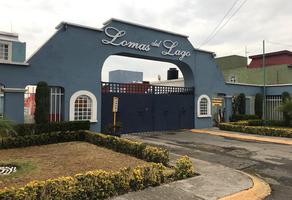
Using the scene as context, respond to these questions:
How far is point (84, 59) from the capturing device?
16016 mm

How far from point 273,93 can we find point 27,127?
68.4 ft

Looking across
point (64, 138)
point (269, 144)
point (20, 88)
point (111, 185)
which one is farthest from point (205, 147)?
point (20, 88)

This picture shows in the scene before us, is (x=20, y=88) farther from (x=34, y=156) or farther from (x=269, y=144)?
(x=269, y=144)

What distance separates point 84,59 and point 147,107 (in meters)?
5.37

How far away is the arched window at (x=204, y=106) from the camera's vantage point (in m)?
22.0

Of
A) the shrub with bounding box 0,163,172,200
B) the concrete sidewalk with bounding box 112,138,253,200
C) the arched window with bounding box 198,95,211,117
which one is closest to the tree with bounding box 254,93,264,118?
the arched window with bounding box 198,95,211,117

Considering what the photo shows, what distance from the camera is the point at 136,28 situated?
714 inches

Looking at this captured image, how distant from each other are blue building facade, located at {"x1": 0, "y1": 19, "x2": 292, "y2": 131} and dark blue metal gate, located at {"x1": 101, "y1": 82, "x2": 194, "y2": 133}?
0.67m

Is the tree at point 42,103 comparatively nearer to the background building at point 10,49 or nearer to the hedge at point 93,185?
the background building at point 10,49

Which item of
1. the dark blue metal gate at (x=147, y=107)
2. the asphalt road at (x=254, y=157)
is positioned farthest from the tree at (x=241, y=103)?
the asphalt road at (x=254, y=157)

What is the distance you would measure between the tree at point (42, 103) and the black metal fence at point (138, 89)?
376 cm

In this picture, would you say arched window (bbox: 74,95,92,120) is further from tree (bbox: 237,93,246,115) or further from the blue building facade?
tree (bbox: 237,93,246,115)

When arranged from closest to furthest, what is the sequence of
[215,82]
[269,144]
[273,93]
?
1. [269,144]
2. [215,82]
3. [273,93]

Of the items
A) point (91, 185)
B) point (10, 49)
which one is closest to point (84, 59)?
point (10, 49)
